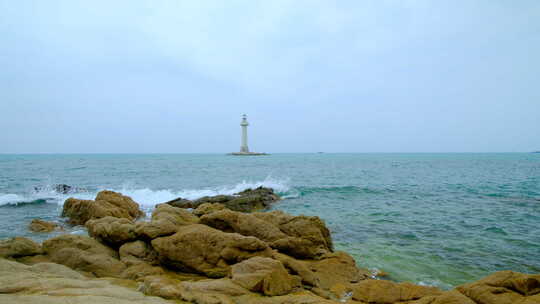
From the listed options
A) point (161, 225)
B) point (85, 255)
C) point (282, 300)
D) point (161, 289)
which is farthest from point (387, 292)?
point (85, 255)

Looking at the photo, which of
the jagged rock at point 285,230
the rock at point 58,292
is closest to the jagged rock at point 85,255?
the rock at point 58,292

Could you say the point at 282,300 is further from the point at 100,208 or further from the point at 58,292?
the point at 100,208

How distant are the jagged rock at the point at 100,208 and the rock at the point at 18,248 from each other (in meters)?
5.67

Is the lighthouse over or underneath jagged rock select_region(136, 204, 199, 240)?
over

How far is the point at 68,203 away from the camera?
1480cm

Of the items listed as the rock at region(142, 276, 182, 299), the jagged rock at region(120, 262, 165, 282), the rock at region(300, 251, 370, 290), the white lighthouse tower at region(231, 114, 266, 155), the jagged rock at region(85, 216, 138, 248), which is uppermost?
the white lighthouse tower at region(231, 114, 266, 155)

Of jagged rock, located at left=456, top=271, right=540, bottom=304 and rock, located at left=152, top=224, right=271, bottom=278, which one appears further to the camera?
rock, located at left=152, top=224, right=271, bottom=278

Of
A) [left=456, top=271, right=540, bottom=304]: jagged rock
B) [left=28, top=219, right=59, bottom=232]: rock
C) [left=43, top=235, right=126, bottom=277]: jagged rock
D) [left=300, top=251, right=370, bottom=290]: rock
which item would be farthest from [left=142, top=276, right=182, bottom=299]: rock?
[left=28, top=219, right=59, bottom=232]: rock

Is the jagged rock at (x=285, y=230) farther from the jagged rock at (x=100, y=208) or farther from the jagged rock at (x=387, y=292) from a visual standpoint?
the jagged rock at (x=100, y=208)

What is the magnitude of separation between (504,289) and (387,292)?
208 centimetres

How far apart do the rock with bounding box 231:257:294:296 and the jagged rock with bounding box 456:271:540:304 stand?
3438 millimetres

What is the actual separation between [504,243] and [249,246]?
10044 millimetres

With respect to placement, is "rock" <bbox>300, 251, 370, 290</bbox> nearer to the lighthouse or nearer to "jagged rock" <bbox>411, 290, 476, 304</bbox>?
"jagged rock" <bbox>411, 290, 476, 304</bbox>

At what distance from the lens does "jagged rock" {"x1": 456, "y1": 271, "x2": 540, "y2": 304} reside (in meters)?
5.38
